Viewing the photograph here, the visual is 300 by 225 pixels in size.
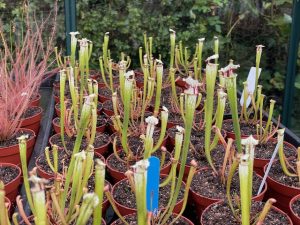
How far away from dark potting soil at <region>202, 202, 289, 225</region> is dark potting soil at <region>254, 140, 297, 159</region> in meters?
0.37

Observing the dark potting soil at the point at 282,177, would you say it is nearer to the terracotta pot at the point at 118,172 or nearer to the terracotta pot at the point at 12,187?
the terracotta pot at the point at 118,172

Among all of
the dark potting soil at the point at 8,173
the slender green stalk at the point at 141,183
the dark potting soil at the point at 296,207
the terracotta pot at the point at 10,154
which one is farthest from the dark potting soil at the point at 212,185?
the terracotta pot at the point at 10,154

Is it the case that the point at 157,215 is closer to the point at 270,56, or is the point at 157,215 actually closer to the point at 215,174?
the point at 215,174

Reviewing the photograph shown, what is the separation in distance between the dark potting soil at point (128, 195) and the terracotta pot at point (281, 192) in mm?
321

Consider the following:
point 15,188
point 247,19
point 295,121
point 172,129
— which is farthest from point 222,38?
point 15,188

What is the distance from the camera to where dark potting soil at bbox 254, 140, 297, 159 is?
5.36 ft

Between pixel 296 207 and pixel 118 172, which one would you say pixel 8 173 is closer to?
pixel 118 172

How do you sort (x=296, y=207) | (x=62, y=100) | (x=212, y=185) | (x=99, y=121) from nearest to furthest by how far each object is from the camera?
(x=296, y=207) → (x=212, y=185) → (x=62, y=100) → (x=99, y=121)

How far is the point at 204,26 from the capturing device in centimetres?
309

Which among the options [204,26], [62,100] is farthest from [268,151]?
[204,26]

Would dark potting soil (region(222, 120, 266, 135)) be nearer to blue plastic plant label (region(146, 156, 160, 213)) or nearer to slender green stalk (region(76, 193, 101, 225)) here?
blue plastic plant label (region(146, 156, 160, 213))

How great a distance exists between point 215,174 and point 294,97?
1.62m

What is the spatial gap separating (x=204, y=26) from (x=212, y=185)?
74.4 inches

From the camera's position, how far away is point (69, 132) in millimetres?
1710
